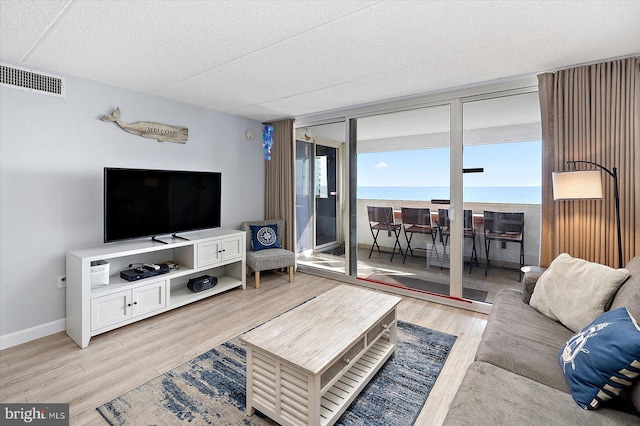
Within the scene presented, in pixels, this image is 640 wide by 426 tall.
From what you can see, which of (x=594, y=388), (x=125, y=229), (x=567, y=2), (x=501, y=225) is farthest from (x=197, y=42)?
(x=501, y=225)

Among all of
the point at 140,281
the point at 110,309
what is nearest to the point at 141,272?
the point at 140,281

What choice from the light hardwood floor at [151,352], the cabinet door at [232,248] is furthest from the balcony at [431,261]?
the cabinet door at [232,248]

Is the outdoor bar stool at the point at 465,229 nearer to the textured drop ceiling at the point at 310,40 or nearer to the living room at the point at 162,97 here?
the living room at the point at 162,97

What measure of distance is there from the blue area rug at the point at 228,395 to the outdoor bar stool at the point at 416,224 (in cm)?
147

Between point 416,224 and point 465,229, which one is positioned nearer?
point 465,229

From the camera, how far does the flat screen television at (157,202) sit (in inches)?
107

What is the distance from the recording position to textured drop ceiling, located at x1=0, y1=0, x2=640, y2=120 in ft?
5.65

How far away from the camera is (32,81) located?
2.48 metres

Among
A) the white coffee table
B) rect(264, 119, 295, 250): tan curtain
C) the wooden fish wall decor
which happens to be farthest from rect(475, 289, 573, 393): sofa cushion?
the wooden fish wall decor

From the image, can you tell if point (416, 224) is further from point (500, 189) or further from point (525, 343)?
point (525, 343)

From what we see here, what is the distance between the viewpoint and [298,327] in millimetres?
1823

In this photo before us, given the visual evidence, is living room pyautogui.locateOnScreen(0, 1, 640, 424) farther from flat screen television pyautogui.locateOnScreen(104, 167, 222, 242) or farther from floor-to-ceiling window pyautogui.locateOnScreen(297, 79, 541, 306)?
flat screen television pyautogui.locateOnScreen(104, 167, 222, 242)

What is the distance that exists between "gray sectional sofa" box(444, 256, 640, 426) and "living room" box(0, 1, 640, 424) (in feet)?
1.73

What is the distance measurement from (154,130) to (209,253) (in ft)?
4.92
